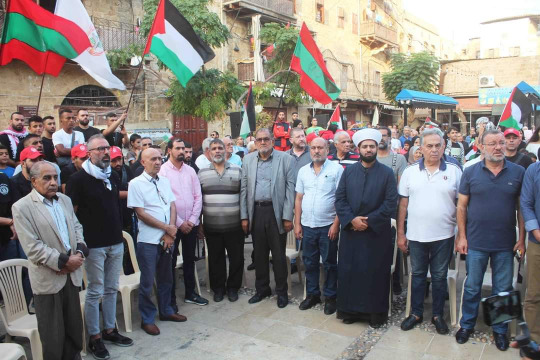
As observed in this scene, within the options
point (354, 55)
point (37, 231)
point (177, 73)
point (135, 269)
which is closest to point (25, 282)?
point (135, 269)

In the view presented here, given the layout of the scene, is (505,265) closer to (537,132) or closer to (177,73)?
(537,132)

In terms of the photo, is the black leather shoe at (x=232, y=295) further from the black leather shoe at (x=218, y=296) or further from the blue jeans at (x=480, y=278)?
the blue jeans at (x=480, y=278)

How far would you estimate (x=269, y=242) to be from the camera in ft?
17.4

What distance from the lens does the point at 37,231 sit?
339 centimetres

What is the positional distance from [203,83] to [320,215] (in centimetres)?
954

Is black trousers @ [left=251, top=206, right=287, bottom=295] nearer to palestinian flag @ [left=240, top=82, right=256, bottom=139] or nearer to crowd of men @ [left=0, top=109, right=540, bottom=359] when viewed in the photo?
crowd of men @ [left=0, top=109, right=540, bottom=359]

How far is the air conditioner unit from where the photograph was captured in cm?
2977

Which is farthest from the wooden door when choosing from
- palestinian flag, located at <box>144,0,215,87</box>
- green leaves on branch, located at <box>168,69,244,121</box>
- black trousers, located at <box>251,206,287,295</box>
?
black trousers, located at <box>251,206,287,295</box>

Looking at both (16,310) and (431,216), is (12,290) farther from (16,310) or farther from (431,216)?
(431,216)

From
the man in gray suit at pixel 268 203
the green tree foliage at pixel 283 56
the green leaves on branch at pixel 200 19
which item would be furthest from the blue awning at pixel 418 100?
the man in gray suit at pixel 268 203

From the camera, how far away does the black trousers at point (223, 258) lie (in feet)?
17.9

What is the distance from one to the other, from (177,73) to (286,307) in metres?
3.45

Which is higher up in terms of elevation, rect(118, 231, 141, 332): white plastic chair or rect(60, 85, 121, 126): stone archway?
rect(60, 85, 121, 126): stone archway

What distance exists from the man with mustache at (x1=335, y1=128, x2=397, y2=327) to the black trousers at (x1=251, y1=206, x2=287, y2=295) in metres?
0.89
